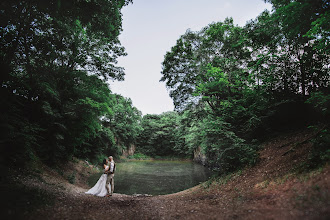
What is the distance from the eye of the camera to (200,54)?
16.9 metres

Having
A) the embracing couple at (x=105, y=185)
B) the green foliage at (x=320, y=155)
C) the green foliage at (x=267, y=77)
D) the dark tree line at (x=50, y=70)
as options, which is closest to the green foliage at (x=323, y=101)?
the green foliage at (x=267, y=77)

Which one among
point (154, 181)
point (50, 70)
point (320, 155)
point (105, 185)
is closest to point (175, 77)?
point (154, 181)

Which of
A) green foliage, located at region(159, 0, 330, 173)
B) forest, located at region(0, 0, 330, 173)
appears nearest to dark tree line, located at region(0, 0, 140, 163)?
forest, located at region(0, 0, 330, 173)

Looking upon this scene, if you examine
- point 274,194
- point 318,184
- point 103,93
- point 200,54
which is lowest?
point 274,194

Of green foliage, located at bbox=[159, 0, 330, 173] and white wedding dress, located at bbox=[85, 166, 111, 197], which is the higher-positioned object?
green foliage, located at bbox=[159, 0, 330, 173]

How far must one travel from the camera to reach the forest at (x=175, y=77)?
609 centimetres

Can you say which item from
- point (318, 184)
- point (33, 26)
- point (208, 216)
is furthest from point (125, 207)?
point (33, 26)

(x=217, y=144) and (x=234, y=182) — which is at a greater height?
(x=217, y=144)

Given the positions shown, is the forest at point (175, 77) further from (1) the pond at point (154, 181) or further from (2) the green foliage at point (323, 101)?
(1) the pond at point (154, 181)

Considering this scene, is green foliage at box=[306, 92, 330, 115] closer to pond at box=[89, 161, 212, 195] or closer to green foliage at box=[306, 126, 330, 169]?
green foliage at box=[306, 126, 330, 169]

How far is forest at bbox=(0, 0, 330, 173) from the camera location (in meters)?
6.09

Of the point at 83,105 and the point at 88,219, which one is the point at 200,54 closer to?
the point at 83,105

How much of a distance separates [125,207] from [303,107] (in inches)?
491

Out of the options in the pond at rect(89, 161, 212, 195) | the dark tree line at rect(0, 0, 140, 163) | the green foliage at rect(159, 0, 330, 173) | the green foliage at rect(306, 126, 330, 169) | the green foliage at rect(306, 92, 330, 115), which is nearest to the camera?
the green foliage at rect(306, 126, 330, 169)
